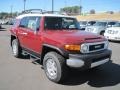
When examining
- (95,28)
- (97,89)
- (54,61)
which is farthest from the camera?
(95,28)

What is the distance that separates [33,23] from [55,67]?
2.05 metres

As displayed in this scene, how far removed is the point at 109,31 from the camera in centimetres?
1708

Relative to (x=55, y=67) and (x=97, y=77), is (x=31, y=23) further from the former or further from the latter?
(x=97, y=77)

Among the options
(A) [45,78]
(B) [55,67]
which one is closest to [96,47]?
(B) [55,67]

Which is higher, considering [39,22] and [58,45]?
[39,22]

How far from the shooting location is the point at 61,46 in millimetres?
6113

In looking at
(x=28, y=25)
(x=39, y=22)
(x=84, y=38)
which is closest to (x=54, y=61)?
(x=84, y=38)

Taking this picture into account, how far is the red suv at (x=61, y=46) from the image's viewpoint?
608cm

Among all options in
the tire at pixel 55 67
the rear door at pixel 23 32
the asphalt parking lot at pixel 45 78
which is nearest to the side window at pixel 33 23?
the rear door at pixel 23 32

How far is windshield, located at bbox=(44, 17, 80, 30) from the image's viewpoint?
743cm

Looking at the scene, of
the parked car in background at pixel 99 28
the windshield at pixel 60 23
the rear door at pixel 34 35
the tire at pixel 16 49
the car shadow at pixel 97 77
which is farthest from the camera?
the parked car in background at pixel 99 28

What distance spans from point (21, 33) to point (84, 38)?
10.5ft

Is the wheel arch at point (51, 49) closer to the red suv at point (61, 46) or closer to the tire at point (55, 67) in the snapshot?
the red suv at point (61, 46)

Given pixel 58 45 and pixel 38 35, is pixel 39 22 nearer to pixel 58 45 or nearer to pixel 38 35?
pixel 38 35
